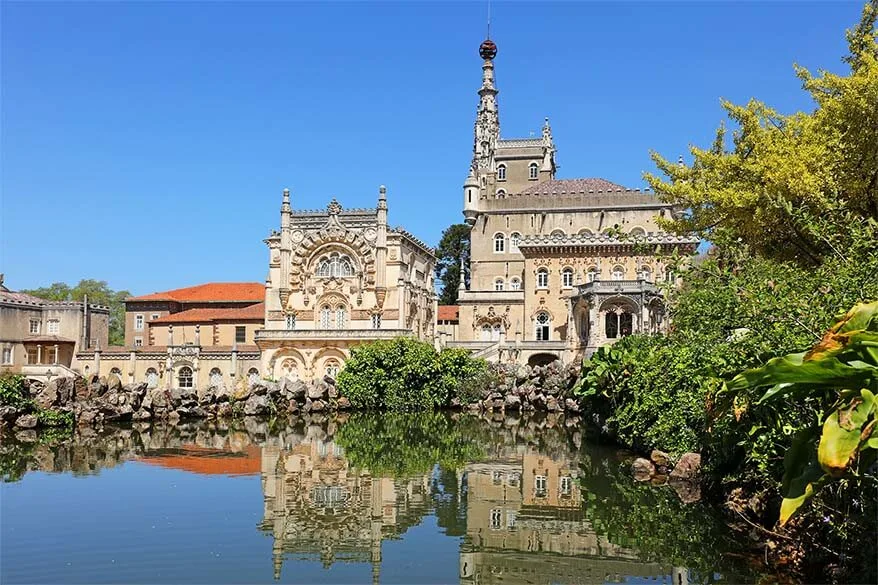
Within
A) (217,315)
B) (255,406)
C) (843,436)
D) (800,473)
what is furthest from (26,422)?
(843,436)

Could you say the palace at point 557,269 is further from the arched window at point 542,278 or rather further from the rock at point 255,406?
the rock at point 255,406

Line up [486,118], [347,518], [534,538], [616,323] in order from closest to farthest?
[534,538], [347,518], [616,323], [486,118]

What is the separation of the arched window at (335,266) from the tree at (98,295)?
31.5 meters

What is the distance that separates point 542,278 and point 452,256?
69.8 ft

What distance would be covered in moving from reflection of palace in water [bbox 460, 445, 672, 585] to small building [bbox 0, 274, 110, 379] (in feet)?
103

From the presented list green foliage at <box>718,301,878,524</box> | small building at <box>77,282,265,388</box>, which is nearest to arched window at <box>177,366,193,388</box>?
small building at <box>77,282,265,388</box>

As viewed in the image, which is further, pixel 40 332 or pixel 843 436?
pixel 40 332

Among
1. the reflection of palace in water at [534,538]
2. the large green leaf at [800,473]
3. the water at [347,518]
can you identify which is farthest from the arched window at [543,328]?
the large green leaf at [800,473]

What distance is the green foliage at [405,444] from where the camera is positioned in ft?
60.4

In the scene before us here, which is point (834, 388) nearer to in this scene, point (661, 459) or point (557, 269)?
point (661, 459)

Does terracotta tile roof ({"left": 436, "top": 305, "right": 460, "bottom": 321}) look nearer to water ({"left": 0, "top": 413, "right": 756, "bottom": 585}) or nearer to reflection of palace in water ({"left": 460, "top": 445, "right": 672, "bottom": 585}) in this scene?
water ({"left": 0, "top": 413, "right": 756, "bottom": 585})

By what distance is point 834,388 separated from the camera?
5.77 meters

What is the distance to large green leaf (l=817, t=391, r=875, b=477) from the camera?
5.10 meters

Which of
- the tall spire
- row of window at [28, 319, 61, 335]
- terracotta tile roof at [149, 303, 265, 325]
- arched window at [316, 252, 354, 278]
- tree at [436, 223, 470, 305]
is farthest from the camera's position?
tree at [436, 223, 470, 305]
